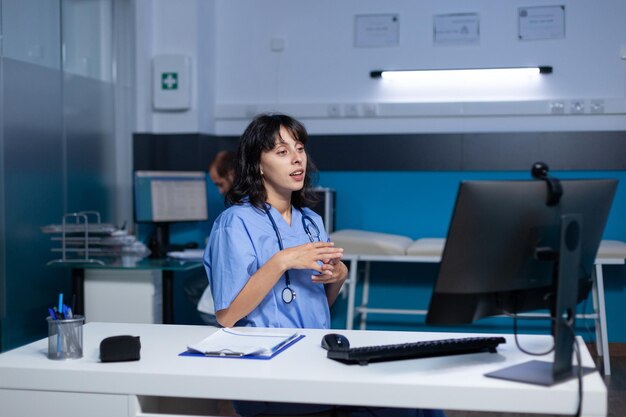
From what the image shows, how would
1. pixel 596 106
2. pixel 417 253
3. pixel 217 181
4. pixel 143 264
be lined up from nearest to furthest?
1. pixel 143 264
2. pixel 217 181
3. pixel 417 253
4. pixel 596 106

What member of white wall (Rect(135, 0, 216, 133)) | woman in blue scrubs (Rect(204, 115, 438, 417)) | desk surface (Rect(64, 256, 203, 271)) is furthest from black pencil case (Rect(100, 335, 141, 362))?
white wall (Rect(135, 0, 216, 133))

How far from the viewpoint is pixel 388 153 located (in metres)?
4.95

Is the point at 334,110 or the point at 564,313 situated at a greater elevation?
the point at 334,110

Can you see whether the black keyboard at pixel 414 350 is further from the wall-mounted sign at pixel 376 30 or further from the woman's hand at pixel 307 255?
the wall-mounted sign at pixel 376 30

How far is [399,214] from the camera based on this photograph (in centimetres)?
494

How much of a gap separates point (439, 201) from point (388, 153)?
17.1 inches

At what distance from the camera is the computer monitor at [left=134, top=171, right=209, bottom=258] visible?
165 inches

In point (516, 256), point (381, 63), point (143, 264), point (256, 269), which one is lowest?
point (143, 264)

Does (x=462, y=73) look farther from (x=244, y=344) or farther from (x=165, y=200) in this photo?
(x=244, y=344)

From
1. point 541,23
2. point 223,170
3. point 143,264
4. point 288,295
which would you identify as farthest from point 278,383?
point 541,23

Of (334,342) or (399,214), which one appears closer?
(334,342)

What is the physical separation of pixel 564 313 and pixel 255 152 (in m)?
1.02

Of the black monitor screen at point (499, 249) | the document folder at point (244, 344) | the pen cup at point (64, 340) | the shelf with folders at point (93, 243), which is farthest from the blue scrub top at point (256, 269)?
the shelf with folders at point (93, 243)

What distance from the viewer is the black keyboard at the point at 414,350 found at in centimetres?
163
